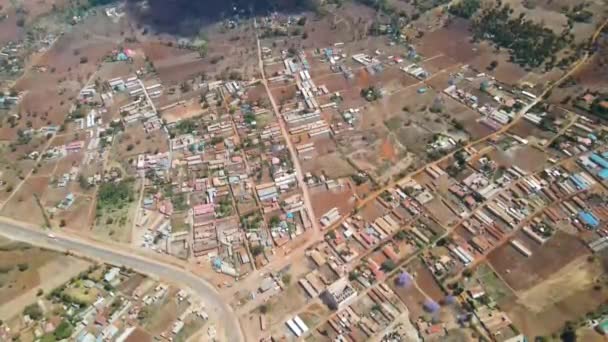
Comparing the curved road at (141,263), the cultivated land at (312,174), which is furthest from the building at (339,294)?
the curved road at (141,263)

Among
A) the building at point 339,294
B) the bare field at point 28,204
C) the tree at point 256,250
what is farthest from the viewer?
the bare field at point 28,204

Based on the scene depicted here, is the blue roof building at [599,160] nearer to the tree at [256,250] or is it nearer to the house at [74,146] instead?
the tree at [256,250]

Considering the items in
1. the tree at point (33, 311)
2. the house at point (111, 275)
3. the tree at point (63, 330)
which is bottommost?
the tree at point (63, 330)

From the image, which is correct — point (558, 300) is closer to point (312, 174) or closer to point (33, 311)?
point (312, 174)

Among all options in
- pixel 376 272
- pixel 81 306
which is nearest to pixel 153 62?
pixel 81 306

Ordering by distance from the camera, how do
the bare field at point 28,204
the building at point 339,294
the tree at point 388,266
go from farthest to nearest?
1. the bare field at point 28,204
2. the tree at point 388,266
3. the building at point 339,294

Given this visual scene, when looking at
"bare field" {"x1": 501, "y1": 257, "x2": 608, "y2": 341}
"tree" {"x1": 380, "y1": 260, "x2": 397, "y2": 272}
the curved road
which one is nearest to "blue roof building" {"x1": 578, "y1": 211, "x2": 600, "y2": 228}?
"bare field" {"x1": 501, "y1": 257, "x2": 608, "y2": 341}

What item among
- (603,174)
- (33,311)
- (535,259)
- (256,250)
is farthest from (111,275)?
(603,174)

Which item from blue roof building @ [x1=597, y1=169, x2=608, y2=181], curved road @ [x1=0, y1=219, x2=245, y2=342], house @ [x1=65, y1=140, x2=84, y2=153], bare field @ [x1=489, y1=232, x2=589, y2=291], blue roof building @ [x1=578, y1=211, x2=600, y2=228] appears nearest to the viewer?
curved road @ [x1=0, y1=219, x2=245, y2=342]

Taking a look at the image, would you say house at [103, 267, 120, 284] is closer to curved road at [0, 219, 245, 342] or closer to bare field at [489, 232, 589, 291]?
curved road at [0, 219, 245, 342]
